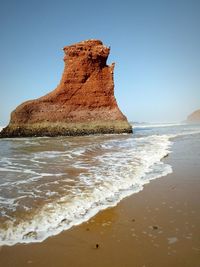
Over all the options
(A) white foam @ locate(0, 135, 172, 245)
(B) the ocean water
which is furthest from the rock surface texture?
(A) white foam @ locate(0, 135, 172, 245)

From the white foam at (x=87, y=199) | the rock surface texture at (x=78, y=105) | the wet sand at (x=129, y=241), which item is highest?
the rock surface texture at (x=78, y=105)

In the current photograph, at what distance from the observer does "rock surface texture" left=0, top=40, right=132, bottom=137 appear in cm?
2941

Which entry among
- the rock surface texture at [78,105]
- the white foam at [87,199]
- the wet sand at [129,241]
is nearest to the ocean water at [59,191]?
the white foam at [87,199]

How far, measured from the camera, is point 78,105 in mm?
32188

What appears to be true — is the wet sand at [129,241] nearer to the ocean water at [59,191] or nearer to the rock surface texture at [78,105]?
Result: the ocean water at [59,191]

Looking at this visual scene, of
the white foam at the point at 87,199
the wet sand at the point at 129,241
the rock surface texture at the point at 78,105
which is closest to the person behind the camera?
the wet sand at the point at 129,241

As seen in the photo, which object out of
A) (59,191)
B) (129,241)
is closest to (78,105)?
(59,191)

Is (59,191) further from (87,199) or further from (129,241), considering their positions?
(129,241)

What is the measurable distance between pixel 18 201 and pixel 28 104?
1035 inches

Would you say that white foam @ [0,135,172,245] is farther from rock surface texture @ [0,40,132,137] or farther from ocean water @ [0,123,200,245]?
rock surface texture @ [0,40,132,137]

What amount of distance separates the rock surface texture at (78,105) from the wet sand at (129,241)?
83.3 ft

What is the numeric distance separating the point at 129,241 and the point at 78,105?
29.4 meters

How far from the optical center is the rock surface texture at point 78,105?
29406 mm

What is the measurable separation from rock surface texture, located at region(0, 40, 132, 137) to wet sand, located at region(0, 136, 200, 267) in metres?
25.4
